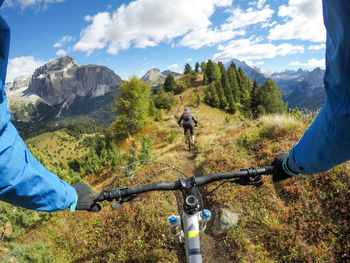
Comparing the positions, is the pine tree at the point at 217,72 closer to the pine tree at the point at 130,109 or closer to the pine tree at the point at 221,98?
the pine tree at the point at 221,98

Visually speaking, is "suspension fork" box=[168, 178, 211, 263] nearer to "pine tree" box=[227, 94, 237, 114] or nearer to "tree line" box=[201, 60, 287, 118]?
"tree line" box=[201, 60, 287, 118]

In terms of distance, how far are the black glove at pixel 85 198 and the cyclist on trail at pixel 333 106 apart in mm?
2045

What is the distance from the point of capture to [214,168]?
844 cm

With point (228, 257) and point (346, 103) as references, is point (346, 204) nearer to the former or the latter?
point (228, 257)

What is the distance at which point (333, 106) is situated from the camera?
0.80 meters

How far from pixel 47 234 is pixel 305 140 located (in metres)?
8.57

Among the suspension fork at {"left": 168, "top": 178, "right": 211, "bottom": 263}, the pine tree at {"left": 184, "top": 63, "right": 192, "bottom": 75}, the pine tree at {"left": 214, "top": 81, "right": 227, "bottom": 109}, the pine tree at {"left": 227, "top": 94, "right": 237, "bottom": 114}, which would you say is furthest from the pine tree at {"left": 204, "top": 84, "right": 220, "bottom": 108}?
the suspension fork at {"left": 168, "top": 178, "right": 211, "bottom": 263}

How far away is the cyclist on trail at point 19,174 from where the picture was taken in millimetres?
1071

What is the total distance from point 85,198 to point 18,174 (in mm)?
822

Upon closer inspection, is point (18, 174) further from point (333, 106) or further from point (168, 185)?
point (333, 106)

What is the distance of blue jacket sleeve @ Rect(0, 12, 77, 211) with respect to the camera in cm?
107

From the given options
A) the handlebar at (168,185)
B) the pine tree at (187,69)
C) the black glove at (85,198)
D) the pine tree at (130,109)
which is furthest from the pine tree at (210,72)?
the black glove at (85,198)

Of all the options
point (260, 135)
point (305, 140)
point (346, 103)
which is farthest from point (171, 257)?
point (260, 135)

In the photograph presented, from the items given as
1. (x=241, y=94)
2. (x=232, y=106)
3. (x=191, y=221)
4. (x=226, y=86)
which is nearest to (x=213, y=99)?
(x=232, y=106)
